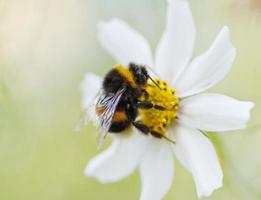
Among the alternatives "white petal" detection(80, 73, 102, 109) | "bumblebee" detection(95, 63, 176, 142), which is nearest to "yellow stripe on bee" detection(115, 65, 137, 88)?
"bumblebee" detection(95, 63, 176, 142)

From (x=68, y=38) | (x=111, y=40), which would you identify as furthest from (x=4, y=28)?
(x=111, y=40)

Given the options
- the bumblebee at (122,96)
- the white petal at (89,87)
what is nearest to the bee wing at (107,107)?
the bumblebee at (122,96)

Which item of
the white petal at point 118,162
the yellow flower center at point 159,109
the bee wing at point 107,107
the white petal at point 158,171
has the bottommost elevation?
the white petal at point 158,171

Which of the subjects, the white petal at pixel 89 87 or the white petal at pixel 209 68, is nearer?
the white petal at pixel 209 68

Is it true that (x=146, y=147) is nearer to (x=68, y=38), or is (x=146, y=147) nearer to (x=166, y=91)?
(x=166, y=91)

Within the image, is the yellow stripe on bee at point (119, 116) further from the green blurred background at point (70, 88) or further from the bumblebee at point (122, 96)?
Answer: the green blurred background at point (70, 88)
